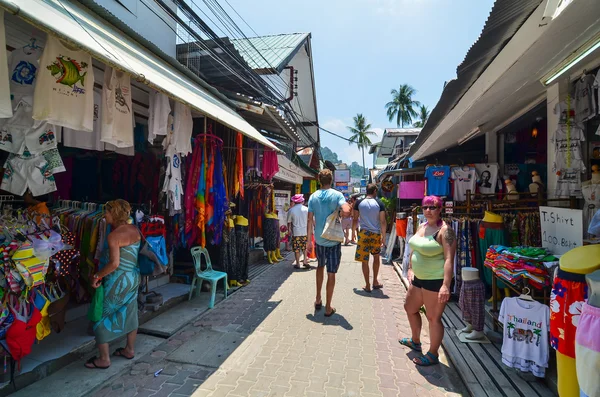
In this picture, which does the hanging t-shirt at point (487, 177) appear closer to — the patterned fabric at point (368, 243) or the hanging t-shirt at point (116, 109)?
the patterned fabric at point (368, 243)

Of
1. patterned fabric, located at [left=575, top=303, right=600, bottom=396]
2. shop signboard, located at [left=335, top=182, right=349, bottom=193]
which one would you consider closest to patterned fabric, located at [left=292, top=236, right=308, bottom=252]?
Answer: patterned fabric, located at [left=575, top=303, right=600, bottom=396]

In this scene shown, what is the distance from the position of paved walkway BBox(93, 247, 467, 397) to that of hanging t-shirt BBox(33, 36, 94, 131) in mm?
2413

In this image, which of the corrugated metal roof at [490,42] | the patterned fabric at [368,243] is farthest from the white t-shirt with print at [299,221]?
the corrugated metal roof at [490,42]

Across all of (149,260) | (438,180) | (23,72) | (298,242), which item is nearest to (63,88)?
(23,72)

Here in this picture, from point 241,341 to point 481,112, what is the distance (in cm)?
510

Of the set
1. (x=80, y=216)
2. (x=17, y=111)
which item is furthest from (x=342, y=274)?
(x=17, y=111)

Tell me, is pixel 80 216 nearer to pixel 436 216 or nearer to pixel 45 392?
pixel 45 392

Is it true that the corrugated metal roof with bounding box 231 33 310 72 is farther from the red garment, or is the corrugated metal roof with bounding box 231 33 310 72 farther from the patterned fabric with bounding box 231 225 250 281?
the red garment

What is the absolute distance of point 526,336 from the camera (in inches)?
114

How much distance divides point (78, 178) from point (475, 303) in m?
6.45

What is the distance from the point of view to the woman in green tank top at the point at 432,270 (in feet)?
10.6

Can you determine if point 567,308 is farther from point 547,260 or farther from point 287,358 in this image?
point 287,358

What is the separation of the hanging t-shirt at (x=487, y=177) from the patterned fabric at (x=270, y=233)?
5055mm

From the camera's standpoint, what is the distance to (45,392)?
2.74m
